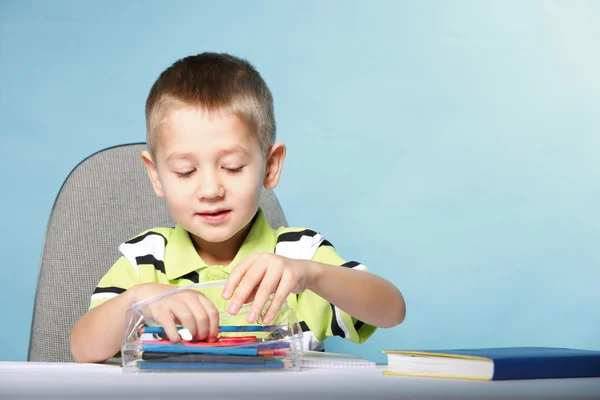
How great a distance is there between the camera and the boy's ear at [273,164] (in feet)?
4.14

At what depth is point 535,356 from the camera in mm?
712

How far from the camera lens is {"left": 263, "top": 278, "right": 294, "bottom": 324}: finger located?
80 centimetres

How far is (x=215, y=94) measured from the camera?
118cm

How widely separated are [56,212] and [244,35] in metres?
1.24

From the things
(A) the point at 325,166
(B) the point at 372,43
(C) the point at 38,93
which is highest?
(B) the point at 372,43

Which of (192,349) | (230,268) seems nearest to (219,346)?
(192,349)

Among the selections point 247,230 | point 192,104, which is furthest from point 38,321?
point 192,104

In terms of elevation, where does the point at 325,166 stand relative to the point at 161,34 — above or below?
below

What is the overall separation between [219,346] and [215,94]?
54cm

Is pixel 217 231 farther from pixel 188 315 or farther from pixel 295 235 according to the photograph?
pixel 188 315

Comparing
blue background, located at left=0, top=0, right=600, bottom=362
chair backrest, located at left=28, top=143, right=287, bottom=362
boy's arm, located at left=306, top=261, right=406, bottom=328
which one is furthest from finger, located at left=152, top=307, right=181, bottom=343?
blue background, located at left=0, top=0, right=600, bottom=362

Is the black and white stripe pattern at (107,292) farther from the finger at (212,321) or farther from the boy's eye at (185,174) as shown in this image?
the finger at (212,321)

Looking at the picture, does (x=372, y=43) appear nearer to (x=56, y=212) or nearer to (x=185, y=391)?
(x=56, y=212)

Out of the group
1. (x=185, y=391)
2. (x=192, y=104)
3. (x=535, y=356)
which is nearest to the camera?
(x=185, y=391)
